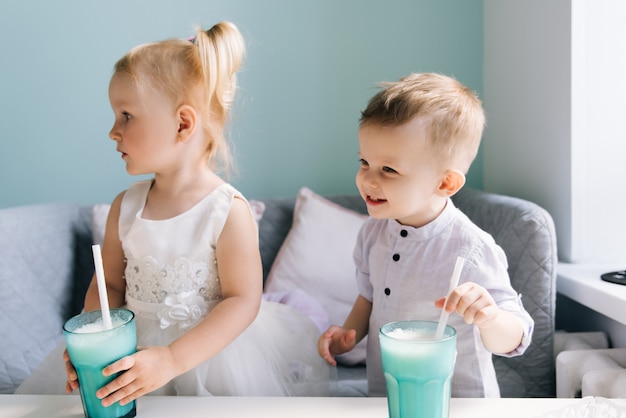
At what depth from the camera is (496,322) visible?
85 centimetres

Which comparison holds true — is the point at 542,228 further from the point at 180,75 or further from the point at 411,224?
the point at 180,75

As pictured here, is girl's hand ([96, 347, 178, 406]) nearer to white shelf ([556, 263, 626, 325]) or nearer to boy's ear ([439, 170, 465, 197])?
boy's ear ([439, 170, 465, 197])

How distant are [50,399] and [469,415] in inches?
22.1

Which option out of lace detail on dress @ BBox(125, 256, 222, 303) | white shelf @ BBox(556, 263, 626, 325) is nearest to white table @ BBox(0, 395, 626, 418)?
lace detail on dress @ BBox(125, 256, 222, 303)

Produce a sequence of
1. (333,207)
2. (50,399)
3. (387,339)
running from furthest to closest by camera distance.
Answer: (333,207), (50,399), (387,339)

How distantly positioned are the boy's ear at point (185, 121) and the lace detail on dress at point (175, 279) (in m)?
0.22

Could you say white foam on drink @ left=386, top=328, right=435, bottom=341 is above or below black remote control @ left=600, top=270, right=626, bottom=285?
above

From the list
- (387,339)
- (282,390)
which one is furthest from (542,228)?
(387,339)

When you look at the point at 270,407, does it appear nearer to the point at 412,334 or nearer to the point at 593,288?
the point at 412,334

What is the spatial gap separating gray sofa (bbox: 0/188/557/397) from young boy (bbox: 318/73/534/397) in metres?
0.36

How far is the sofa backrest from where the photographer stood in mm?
1408

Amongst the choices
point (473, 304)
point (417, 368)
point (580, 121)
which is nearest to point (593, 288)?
point (580, 121)

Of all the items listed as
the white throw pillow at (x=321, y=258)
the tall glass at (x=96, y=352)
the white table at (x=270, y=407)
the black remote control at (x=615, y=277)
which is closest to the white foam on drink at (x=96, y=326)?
the tall glass at (x=96, y=352)

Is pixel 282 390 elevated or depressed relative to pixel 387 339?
depressed
